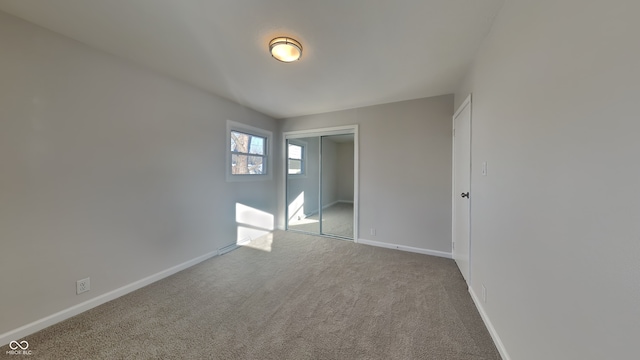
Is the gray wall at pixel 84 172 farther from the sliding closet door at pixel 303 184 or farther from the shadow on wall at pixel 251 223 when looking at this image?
the sliding closet door at pixel 303 184

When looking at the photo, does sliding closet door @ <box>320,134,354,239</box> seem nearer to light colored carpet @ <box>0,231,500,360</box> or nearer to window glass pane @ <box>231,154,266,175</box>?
window glass pane @ <box>231,154,266,175</box>

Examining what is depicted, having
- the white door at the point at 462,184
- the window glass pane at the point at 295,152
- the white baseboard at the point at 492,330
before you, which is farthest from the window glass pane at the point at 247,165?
the white baseboard at the point at 492,330

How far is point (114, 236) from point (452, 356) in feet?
10.2

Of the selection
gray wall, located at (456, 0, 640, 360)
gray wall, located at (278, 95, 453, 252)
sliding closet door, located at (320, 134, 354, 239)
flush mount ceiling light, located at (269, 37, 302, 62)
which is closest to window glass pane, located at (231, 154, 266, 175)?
sliding closet door, located at (320, 134, 354, 239)

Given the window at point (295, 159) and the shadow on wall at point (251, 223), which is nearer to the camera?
the shadow on wall at point (251, 223)

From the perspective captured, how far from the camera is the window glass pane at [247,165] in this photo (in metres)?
3.52

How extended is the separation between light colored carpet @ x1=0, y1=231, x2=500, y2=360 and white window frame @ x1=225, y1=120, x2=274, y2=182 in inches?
56.1

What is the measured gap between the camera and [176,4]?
145cm

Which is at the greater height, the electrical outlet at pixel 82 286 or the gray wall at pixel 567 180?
the gray wall at pixel 567 180

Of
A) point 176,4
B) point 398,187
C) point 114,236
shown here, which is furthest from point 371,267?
point 176,4

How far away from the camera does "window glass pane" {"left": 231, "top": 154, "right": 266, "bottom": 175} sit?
11.6ft

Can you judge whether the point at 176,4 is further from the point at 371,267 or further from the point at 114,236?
the point at 371,267

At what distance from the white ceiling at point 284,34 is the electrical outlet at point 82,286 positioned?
7.10 ft

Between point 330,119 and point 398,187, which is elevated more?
point 330,119
